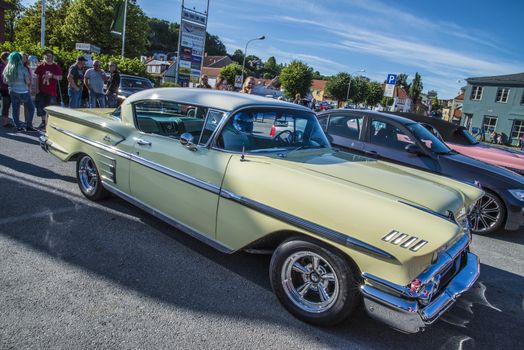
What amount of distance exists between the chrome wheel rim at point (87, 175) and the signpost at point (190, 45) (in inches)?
629

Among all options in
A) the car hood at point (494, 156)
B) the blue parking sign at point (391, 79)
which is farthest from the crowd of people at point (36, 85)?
the blue parking sign at point (391, 79)

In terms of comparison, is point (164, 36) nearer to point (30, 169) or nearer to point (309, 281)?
point (30, 169)

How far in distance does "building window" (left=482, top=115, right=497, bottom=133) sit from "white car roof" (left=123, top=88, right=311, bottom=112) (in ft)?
134

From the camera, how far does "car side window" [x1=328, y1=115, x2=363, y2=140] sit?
612 centimetres

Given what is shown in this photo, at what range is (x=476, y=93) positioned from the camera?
3934 cm

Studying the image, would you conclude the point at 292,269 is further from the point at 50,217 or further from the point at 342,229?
the point at 50,217

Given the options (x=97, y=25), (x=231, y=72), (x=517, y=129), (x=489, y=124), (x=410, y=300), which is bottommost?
(x=410, y=300)

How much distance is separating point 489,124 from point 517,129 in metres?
2.85

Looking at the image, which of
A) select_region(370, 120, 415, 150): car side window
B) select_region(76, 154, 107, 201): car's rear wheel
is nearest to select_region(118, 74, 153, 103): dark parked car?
select_region(76, 154, 107, 201): car's rear wheel

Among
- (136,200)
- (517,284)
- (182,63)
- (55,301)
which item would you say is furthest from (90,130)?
(182,63)

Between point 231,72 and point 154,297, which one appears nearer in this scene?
point 154,297

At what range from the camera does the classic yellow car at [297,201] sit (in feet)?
7.23

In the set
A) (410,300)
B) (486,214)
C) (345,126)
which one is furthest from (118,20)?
(410,300)

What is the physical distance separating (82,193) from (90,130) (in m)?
0.83
